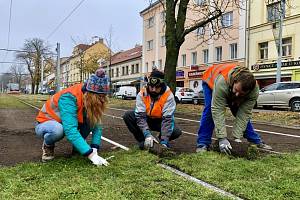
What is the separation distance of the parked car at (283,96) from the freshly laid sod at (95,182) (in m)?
14.9

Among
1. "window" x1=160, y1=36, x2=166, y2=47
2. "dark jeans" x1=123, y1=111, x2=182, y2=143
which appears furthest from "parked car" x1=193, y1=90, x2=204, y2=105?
"dark jeans" x1=123, y1=111, x2=182, y2=143

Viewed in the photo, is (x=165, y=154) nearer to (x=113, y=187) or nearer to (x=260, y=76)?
(x=113, y=187)

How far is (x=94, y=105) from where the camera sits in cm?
418

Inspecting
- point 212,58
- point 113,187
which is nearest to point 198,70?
point 212,58

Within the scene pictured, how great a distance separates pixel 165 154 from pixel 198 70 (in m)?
33.1

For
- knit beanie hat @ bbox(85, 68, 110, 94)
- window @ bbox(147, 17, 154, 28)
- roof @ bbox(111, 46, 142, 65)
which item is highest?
window @ bbox(147, 17, 154, 28)

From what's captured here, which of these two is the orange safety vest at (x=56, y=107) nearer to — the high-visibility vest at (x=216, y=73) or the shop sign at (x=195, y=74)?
Result: the high-visibility vest at (x=216, y=73)

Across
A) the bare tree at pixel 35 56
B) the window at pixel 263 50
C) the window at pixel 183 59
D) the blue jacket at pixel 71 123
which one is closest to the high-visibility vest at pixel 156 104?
the blue jacket at pixel 71 123

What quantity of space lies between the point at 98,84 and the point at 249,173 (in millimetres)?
1897

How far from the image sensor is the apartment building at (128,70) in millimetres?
51516

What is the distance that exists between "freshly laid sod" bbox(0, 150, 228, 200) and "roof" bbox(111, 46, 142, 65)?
156ft

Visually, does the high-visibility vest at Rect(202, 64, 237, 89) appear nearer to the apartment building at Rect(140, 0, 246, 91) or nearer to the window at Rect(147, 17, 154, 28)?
the apartment building at Rect(140, 0, 246, 91)

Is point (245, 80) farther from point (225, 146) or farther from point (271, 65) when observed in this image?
point (271, 65)

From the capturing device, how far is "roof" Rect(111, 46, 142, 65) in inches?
2130
